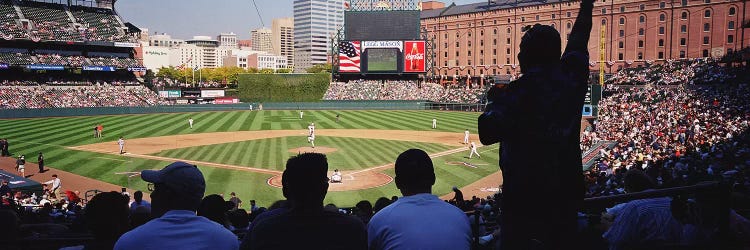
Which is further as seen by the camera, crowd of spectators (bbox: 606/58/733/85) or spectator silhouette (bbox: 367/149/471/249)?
crowd of spectators (bbox: 606/58/733/85)

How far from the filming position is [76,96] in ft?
214

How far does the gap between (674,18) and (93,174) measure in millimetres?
75432

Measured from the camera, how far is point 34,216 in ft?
32.4

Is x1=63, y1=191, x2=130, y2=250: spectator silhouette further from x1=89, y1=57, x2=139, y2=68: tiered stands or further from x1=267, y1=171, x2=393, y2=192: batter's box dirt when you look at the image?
x1=89, y1=57, x2=139, y2=68: tiered stands

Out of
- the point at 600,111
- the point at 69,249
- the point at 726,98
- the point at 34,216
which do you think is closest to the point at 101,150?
the point at 34,216

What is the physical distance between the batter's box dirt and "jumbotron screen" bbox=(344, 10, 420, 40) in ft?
186

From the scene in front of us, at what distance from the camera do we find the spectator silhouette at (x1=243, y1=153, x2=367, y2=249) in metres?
2.89

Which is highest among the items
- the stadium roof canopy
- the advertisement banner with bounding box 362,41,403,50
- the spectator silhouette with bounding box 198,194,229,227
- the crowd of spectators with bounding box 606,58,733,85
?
the stadium roof canopy

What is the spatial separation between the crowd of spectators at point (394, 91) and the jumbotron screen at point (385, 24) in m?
7.23

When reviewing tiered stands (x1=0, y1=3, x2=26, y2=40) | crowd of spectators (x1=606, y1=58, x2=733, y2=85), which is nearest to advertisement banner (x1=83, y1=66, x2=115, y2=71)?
tiered stands (x1=0, y1=3, x2=26, y2=40)

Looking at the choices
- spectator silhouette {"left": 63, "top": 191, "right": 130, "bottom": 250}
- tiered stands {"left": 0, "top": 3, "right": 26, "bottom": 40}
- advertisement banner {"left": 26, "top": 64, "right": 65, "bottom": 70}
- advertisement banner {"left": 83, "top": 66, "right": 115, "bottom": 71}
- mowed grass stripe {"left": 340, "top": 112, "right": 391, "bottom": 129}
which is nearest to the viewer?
spectator silhouette {"left": 63, "top": 191, "right": 130, "bottom": 250}

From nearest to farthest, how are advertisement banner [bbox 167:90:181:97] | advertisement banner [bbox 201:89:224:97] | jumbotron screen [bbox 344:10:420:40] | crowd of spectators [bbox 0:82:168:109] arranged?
1. crowd of spectators [bbox 0:82:168:109]
2. jumbotron screen [bbox 344:10:420:40]
3. advertisement banner [bbox 167:90:181:97]
4. advertisement banner [bbox 201:89:224:97]

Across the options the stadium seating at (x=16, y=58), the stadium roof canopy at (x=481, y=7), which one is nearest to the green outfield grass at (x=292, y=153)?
the stadium seating at (x=16, y=58)

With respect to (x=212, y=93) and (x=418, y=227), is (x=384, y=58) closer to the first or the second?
(x=212, y=93)
